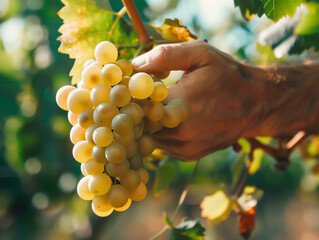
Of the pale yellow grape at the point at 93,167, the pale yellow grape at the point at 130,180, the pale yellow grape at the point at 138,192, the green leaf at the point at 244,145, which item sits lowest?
the green leaf at the point at 244,145

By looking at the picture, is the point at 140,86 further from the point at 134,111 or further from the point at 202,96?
the point at 202,96

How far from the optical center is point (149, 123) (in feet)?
1.67

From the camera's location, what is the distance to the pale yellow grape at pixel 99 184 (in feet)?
1.42

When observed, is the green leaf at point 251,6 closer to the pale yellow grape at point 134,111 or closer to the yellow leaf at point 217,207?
the pale yellow grape at point 134,111

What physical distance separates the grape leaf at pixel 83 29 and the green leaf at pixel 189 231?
34 centimetres

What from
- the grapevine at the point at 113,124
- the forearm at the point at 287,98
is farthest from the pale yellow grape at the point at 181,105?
the forearm at the point at 287,98

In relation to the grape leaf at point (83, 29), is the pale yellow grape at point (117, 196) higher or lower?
lower

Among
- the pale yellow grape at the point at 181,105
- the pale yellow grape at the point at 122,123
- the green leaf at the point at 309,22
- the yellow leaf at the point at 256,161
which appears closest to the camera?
the pale yellow grape at the point at 122,123

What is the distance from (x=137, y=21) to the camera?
61 cm

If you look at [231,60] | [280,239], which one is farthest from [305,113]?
[280,239]

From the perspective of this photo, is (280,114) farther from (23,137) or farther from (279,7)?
(23,137)

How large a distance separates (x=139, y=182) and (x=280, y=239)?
10541 millimetres

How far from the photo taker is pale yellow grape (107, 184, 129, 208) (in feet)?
1.43

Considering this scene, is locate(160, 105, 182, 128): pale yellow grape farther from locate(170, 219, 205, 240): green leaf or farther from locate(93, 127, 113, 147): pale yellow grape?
locate(170, 219, 205, 240): green leaf
